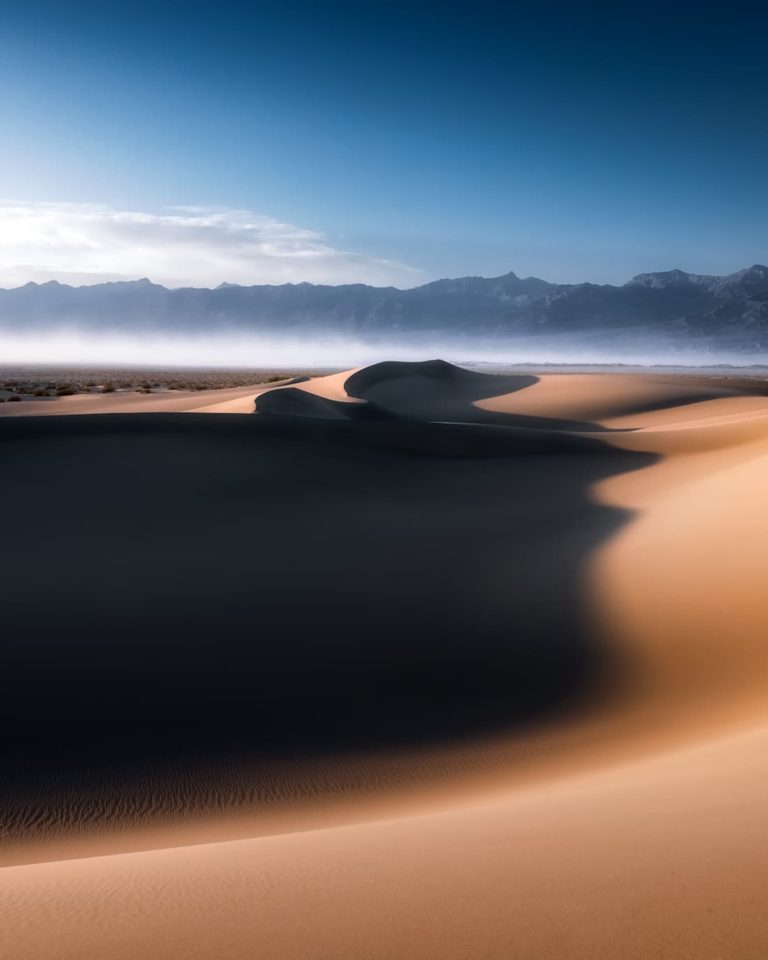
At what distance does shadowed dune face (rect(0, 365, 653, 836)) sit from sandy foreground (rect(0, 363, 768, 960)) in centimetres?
3

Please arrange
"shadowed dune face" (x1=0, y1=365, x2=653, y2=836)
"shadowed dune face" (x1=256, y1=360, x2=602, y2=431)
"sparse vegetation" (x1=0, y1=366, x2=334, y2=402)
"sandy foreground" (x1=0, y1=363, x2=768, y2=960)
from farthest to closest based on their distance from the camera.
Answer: "sparse vegetation" (x1=0, y1=366, x2=334, y2=402), "shadowed dune face" (x1=256, y1=360, x2=602, y2=431), "shadowed dune face" (x1=0, y1=365, x2=653, y2=836), "sandy foreground" (x1=0, y1=363, x2=768, y2=960)

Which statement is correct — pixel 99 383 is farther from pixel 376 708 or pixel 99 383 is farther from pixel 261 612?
pixel 376 708

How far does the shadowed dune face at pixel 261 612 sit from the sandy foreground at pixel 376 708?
3 centimetres

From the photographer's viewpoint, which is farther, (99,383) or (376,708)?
(99,383)

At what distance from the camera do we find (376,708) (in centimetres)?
483

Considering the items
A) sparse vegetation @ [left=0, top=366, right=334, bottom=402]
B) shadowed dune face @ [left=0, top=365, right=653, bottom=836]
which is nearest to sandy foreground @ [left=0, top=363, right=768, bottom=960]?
shadowed dune face @ [left=0, top=365, right=653, bottom=836]

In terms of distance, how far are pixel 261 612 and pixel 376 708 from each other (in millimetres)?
1567

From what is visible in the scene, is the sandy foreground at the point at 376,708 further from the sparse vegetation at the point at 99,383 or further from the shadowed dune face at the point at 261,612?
the sparse vegetation at the point at 99,383

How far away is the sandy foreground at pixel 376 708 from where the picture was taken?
6.98ft

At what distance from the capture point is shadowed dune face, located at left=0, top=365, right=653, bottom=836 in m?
4.50

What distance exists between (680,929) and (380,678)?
3344 mm

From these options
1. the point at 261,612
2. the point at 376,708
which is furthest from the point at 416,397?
the point at 376,708

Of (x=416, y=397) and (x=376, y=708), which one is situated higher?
(x=416, y=397)

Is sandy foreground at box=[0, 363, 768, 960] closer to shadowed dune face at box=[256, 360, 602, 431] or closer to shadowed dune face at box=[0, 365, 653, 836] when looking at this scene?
shadowed dune face at box=[0, 365, 653, 836]
